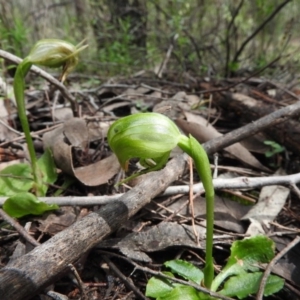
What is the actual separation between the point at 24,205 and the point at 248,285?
854mm

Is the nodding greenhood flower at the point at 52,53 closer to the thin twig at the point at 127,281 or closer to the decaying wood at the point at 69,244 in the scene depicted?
the decaying wood at the point at 69,244

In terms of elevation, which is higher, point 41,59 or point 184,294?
point 41,59

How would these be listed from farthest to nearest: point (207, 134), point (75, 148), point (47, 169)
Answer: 1. point (207, 134)
2. point (75, 148)
3. point (47, 169)

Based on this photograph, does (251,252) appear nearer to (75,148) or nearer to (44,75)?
(75,148)

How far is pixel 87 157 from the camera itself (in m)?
1.81

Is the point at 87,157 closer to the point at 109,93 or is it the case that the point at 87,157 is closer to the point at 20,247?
the point at 20,247

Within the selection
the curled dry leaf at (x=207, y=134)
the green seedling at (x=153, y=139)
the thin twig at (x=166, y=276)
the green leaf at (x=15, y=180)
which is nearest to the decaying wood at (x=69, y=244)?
the thin twig at (x=166, y=276)

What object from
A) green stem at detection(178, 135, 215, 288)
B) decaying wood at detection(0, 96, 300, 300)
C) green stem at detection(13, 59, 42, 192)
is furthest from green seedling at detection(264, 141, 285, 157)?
green stem at detection(13, 59, 42, 192)

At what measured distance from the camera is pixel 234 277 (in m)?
1.21

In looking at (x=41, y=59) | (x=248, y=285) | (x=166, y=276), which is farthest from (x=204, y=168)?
(x=41, y=59)

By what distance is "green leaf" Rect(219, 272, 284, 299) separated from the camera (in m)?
1.15

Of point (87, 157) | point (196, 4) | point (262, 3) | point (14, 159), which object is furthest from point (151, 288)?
point (196, 4)

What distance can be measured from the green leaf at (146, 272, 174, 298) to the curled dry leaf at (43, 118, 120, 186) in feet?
1.74

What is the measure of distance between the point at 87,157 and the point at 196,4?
13.0ft
